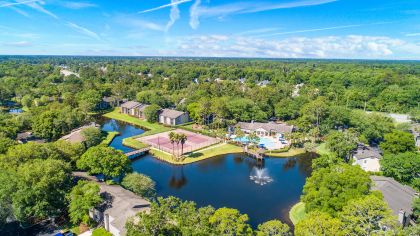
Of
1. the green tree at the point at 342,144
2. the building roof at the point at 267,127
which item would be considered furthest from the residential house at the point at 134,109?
the green tree at the point at 342,144

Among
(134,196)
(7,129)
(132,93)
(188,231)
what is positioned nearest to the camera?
(188,231)

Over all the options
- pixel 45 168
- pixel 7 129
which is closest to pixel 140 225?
pixel 45 168

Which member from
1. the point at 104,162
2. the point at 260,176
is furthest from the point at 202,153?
the point at 104,162

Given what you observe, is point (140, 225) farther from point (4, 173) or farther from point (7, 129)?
point (7, 129)

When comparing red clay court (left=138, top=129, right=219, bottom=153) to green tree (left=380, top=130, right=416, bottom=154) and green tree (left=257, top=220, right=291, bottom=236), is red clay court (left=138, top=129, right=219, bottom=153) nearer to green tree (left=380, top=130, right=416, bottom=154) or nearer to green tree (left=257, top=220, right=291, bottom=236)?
green tree (left=380, top=130, right=416, bottom=154)

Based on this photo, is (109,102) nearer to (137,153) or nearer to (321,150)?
(137,153)
